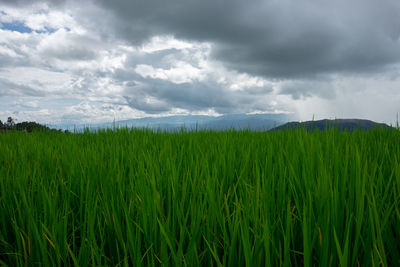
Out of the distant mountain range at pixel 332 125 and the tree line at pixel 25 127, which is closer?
the distant mountain range at pixel 332 125

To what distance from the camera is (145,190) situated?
100 centimetres

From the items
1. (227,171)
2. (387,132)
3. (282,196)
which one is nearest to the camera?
(282,196)

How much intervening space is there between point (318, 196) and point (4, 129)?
22.3ft

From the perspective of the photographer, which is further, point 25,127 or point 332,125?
point 25,127

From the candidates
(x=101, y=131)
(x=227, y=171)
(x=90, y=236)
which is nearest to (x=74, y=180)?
(x=90, y=236)

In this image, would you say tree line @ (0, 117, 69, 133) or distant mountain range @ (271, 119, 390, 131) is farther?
tree line @ (0, 117, 69, 133)

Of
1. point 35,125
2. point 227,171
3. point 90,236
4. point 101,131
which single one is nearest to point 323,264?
point 90,236

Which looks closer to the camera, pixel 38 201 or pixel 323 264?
pixel 323 264

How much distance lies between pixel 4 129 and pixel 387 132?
24.9 feet

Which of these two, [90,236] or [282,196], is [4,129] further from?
[282,196]

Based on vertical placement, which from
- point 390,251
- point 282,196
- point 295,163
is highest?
point 295,163

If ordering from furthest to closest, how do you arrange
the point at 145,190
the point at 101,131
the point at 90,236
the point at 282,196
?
the point at 101,131 → the point at 282,196 → the point at 145,190 → the point at 90,236

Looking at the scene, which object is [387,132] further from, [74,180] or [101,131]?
[101,131]

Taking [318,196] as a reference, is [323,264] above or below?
below
